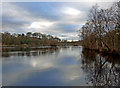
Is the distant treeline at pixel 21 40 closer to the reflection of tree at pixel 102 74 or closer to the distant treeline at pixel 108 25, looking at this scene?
the distant treeline at pixel 108 25

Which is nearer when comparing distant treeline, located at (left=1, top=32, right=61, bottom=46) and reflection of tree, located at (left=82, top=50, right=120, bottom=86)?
reflection of tree, located at (left=82, top=50, right=120, bottom=86)

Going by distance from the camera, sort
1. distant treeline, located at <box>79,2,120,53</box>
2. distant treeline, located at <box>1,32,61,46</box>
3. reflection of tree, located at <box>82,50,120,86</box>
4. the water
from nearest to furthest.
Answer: reflection of tree, located at <box>82,50,120,86</box>
the water
distant treeline, located at <box>79,2,120,53</box>
distant treeline, located at <box>1,32,61,46</box>

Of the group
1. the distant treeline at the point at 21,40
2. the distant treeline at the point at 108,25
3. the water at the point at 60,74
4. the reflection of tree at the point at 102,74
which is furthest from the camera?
the distant treeline at the point at 21,40

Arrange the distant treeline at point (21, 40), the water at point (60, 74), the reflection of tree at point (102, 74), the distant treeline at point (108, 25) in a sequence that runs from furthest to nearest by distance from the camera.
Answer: the distant treeline at point (21, 40), the distant treeline at point (108, 25), the water at point (60, 74), the reflection of tree at point (102, 74)

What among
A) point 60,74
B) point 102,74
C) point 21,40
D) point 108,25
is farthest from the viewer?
point 21,40

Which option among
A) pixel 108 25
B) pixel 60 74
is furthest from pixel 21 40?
pixel 60 74

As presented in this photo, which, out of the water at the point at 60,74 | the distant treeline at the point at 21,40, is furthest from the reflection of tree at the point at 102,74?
the distant treeline at the point at 21,40

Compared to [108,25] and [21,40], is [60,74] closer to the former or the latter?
[108,25]

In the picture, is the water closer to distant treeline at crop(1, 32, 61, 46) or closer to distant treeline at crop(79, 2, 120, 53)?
distant treeline at crop(79, 2, 120, 53)

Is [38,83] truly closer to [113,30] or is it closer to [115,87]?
[115,87]

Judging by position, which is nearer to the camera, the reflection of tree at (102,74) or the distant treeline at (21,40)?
the reflection of tree at (102,74)

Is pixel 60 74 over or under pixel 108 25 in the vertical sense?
under

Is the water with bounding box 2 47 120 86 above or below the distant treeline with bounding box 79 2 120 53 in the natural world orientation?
below

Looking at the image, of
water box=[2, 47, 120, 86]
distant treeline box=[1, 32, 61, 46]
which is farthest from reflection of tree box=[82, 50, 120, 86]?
distant treeline box=[1, 32, 61, 46]
